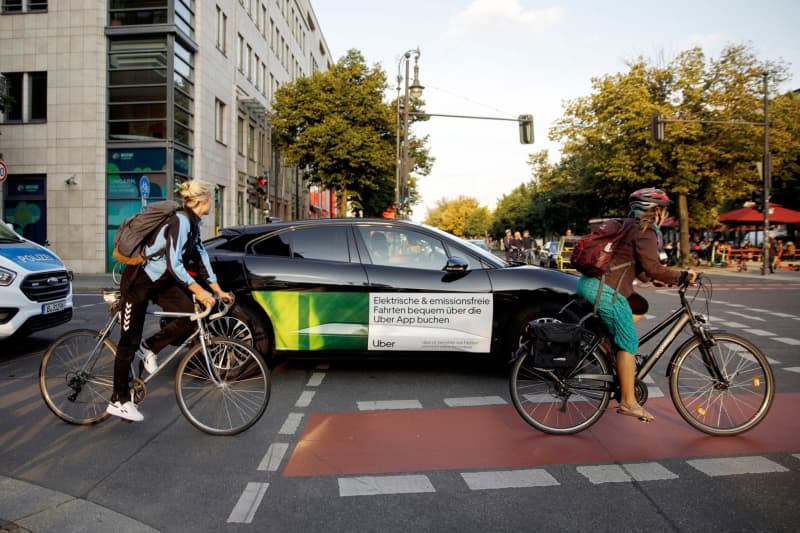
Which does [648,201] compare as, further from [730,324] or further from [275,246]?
[730,324]

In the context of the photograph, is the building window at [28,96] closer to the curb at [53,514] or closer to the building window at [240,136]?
the building window at [240,136]

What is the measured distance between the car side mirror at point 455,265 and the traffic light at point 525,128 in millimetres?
17328

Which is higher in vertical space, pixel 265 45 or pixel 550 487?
pixel 265 45

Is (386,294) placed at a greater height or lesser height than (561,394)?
greater

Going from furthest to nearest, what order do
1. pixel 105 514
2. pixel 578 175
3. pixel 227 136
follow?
pixel 578 175, pixel 227 136, pixel 105 514

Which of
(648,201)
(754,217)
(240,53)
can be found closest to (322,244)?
(648,201)

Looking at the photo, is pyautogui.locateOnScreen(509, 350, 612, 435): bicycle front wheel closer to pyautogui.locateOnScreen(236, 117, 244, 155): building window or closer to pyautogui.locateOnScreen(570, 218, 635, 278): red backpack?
pyautogui.locateOnScreen(570, 218, 635, 278): red backpack

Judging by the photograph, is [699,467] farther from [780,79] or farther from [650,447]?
[780,79]

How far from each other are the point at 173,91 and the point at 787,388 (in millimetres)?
22656

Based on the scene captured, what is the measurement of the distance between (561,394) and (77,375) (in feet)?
11.3

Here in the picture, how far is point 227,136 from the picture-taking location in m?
31.4

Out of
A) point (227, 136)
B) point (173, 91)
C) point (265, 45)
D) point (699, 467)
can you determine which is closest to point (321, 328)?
point (699, 467)

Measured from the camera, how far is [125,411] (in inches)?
188

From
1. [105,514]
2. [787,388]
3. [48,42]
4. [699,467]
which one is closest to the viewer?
[105,514]
